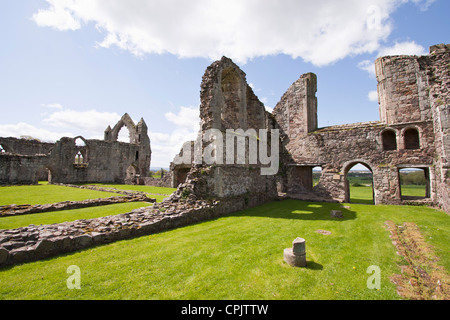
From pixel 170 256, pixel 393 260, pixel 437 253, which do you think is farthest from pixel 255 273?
pixel 437 253

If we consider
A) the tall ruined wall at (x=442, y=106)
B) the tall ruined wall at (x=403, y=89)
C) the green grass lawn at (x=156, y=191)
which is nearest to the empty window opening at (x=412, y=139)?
the tall ruined wall at (x=403, y=89)

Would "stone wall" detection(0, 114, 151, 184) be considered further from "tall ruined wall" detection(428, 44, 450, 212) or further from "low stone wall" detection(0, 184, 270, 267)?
"tall ruined wall" detection(428, 44, 450, 212)

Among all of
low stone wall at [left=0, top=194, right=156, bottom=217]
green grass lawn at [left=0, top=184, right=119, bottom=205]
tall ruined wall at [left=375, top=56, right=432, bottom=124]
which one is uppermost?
tall ruined wall at [left=375, top=56, right=432, bottom=124]

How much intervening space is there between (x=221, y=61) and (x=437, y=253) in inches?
442

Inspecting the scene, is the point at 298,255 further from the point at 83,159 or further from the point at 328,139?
the point at 83,159

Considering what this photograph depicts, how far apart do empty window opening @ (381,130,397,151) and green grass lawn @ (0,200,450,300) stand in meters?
8.37

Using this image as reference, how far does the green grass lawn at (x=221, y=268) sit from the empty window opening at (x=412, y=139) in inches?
328

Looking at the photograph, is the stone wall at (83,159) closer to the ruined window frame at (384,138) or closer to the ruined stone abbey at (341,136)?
the ruined stone abbey at (341,136)

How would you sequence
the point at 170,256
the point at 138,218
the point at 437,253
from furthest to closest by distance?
the point at 138,218, the point at 437,253, the point at 170,256

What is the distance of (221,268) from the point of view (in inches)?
169

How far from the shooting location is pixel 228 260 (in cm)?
470

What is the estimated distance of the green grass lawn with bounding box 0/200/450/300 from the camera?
345 centimetres

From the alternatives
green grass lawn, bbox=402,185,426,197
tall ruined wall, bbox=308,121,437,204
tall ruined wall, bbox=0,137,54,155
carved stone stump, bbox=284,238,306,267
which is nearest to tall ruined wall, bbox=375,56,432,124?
tall ruined wall, bbox=308,121,437,204
